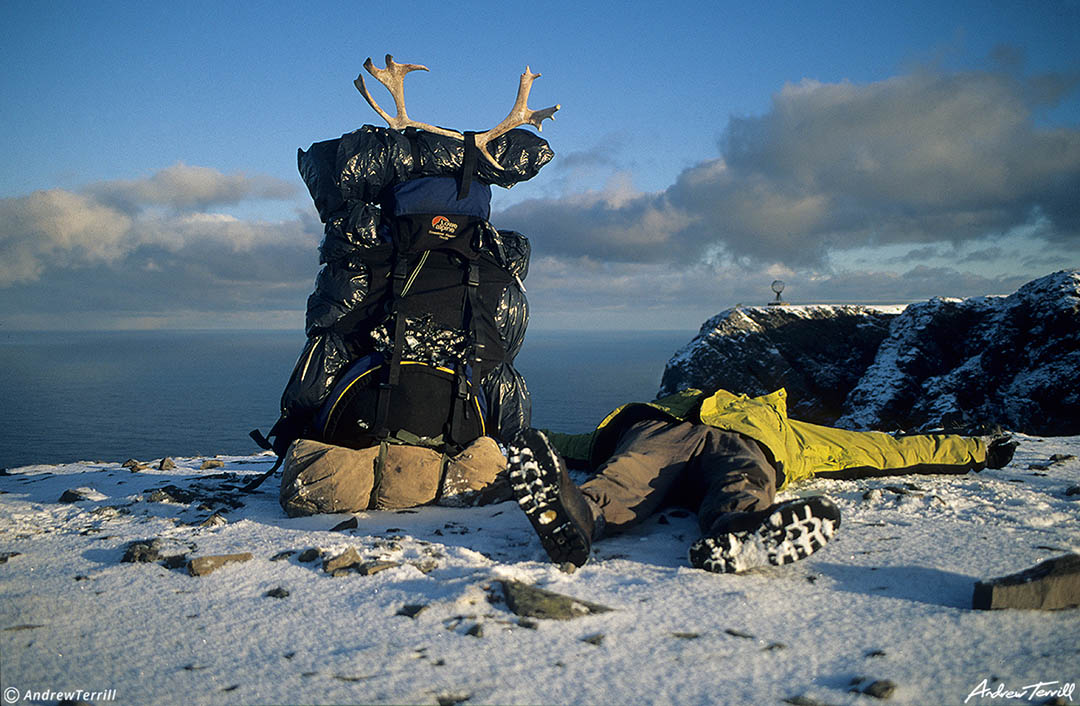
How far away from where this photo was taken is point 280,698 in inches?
58.9

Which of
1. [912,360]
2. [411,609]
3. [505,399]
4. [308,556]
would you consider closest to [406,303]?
[505,399]

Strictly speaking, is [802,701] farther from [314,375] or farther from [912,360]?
[912,360]

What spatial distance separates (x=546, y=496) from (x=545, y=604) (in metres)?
0.43

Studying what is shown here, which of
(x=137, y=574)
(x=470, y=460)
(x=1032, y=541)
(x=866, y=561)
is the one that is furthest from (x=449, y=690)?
(x=1032, y=541)

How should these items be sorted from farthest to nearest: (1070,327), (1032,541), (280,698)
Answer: (1070,327)
(1032,541)
(280,698)

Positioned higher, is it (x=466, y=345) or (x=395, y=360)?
(x=466, y=345)

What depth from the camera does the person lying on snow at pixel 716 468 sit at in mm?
2234

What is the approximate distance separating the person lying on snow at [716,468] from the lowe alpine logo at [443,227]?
4.95 feet

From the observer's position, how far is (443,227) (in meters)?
4.11

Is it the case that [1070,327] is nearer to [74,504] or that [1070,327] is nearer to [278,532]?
[278,532]

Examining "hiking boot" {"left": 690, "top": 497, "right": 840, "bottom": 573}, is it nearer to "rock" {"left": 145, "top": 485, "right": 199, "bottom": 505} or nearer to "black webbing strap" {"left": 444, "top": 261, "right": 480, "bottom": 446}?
"black webbing strap" {"left": 444, "top": 261, "right": 480, "bottom": 446}

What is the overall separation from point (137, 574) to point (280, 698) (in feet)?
4.00

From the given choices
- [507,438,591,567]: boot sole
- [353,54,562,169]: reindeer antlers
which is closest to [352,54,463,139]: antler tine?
[353,54,562,169]: reindeer antlers

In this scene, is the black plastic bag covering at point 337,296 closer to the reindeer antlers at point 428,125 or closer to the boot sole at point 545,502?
the reindeer antlers at point 428,125
